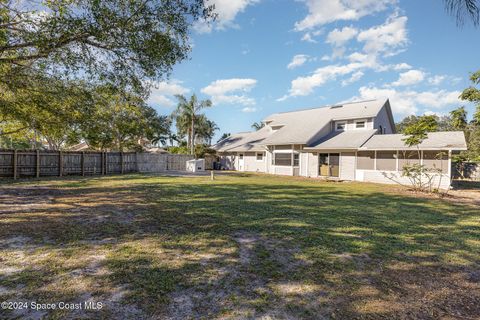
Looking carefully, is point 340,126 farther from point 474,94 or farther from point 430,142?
point 474,94

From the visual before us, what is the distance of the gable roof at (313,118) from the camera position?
22.4 m

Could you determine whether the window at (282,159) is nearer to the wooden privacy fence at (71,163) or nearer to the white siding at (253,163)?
the white siding at (253,163)

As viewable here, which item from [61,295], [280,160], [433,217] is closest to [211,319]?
[61,295]

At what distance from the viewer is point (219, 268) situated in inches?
146

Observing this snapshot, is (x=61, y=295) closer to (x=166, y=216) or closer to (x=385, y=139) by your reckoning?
(x=166, y=216)

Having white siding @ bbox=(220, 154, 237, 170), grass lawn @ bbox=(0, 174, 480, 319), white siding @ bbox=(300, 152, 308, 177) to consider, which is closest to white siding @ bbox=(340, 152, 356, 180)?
white siding @ bbox=(300, 152, 308, 177)

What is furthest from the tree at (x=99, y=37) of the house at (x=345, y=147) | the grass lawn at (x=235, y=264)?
the house at (x=345, y=147)

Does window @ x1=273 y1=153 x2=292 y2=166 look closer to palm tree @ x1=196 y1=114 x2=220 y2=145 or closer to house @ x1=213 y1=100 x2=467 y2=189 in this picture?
house @ x1=213 y1=100 x2=467 y2=189

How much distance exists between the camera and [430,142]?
1686cm

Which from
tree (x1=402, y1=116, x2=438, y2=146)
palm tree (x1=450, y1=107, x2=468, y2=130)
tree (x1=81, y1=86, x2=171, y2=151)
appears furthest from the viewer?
tree (x1=81, y1=86, x2=171, y2=151)

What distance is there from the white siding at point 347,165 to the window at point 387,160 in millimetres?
1837

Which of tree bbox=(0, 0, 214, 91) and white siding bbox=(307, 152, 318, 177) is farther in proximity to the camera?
white siding bbox=(307, 152, 318, 177)

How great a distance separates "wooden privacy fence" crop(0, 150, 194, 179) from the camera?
1541 centimetres

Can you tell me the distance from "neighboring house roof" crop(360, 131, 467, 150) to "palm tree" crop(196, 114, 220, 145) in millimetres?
21850
